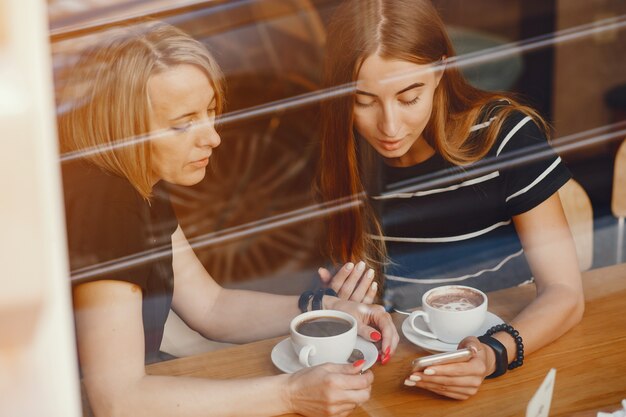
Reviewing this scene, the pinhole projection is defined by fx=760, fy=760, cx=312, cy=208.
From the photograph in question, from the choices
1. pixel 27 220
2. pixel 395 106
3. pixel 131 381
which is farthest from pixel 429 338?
pixel 27 220

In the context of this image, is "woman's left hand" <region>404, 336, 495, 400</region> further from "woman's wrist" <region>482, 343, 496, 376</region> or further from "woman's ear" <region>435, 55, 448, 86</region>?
"woman's ear" <region>435, 55, 448, 86</region>

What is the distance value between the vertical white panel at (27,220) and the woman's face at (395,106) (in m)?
0.75

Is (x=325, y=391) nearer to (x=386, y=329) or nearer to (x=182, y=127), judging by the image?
(x=386, y=329)

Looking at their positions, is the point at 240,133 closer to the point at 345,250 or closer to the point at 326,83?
the point at 326,83

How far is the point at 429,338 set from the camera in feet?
4.12

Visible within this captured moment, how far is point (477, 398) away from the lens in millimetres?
1186

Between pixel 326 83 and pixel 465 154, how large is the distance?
0.97 ft

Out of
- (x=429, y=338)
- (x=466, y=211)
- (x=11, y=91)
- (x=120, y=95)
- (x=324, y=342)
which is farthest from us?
(x=466, y=211)

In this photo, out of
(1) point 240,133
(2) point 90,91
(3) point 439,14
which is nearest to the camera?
(2) point 90,91

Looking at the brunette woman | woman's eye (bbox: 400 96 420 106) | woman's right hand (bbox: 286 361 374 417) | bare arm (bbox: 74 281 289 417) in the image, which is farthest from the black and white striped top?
bare arm (bbox: 74 281 289 417)

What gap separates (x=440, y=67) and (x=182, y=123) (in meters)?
0.47

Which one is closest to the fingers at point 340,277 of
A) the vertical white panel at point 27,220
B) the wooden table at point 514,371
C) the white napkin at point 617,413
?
the wooden table at point 514,371

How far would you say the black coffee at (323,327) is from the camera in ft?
3.88

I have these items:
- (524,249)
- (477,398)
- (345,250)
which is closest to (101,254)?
(345,250)
